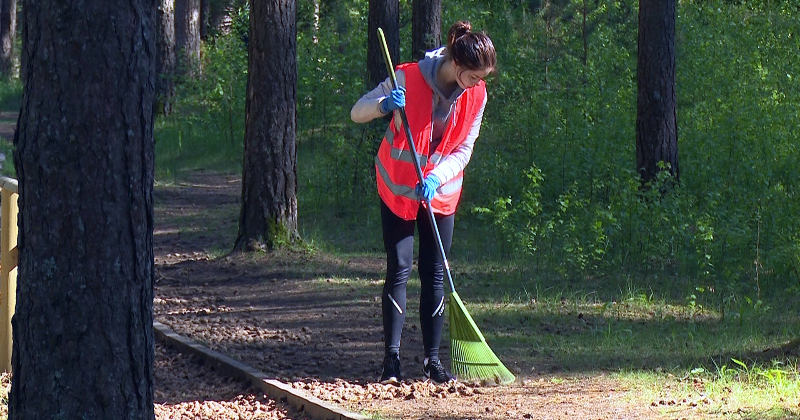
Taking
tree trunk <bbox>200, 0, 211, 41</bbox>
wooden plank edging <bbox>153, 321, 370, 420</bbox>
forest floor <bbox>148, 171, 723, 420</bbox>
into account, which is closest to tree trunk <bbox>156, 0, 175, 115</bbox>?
forest floor <bbox>148, 171, 723, 420</bbox>

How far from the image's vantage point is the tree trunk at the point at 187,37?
20330mm

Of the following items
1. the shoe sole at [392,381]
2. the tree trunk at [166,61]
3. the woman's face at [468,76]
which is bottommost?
the shoe sole at [392,381]

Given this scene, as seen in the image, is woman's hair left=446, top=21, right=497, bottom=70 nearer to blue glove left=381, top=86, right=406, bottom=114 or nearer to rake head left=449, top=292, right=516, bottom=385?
blue glove left=381, top=86, right=406, bottom=114

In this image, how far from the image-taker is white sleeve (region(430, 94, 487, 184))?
17.2ft

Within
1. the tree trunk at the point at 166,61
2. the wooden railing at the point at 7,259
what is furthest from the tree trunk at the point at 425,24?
the wooden railing at the point at 7,259

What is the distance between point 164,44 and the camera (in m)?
19.7

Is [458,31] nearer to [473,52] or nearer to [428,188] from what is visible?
[473,52]

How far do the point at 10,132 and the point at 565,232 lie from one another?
1523 centimetres

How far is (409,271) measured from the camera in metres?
5.45

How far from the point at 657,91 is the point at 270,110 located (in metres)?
4.58

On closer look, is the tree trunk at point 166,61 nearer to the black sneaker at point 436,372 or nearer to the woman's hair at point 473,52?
the black sneaker at point 436,372

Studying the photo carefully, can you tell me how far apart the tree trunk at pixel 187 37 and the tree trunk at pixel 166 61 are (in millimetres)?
423

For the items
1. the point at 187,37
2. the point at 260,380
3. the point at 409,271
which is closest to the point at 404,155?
the point at 409,271

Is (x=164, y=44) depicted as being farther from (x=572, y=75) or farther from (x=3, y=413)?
(x=3, y=413)
